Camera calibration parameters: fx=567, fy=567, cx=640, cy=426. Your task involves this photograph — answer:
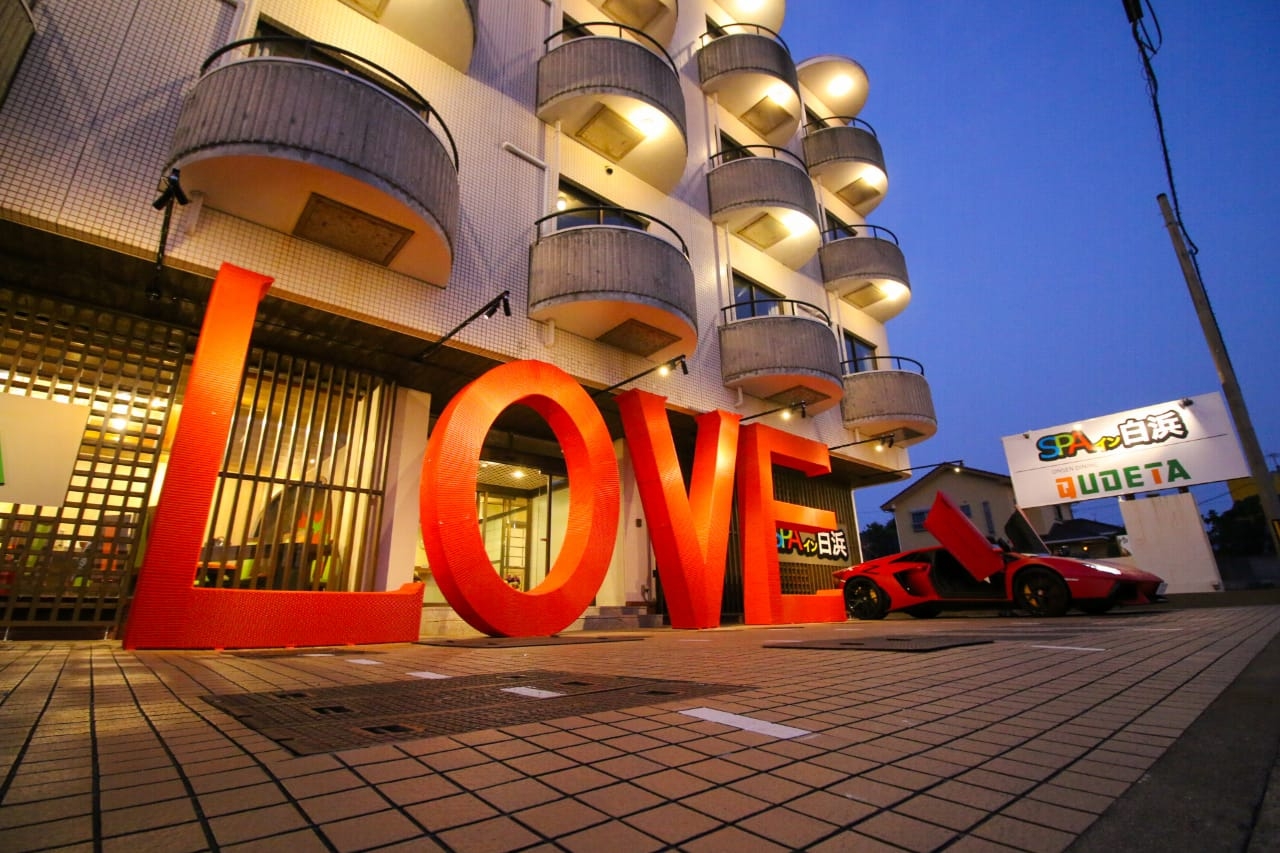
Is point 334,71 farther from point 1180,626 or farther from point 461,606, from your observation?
point 1180,626

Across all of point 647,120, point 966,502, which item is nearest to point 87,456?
point 647,120

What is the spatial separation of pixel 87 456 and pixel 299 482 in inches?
92.5

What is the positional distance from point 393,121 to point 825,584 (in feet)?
50.9

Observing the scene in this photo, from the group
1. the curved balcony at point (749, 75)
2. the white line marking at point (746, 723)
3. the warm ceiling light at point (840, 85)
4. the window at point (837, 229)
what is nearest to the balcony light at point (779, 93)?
the curved balcony at point (749, 75)

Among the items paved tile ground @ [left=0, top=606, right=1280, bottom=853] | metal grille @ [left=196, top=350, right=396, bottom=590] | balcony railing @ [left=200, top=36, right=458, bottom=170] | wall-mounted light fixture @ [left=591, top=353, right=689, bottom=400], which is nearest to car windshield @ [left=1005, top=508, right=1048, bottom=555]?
wall-mounted light fixture @ [left=591, top=353, right=689, bottom=400]

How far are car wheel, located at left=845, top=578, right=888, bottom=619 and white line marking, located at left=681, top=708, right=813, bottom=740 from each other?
10.1 m

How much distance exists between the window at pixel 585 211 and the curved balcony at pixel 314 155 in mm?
2848

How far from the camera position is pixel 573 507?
364 inches

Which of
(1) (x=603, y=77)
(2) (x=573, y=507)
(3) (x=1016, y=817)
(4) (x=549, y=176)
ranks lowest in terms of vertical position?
(3) (x=1016, y=817)

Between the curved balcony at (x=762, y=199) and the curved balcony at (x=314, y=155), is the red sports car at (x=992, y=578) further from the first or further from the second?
the curved balcony at (x=314, y=155)

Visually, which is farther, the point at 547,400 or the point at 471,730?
the point at 547,400

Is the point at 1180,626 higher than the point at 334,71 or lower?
lower

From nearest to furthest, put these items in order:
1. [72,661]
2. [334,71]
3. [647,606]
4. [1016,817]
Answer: [1016,817] < [72,661] < [334,71] < [647,606]

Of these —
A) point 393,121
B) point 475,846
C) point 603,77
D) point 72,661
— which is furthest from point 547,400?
point 475,846
